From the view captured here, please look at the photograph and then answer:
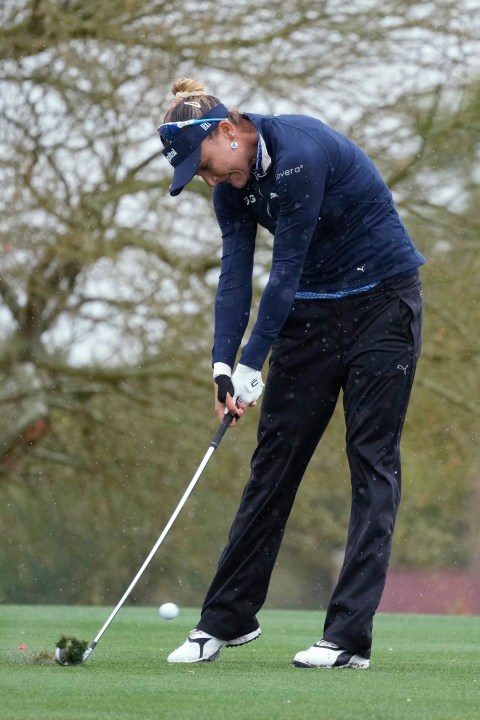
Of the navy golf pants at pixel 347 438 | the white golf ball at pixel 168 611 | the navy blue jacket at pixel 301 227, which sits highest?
the navy blue jacket at pixel 301 227

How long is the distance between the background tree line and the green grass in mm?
6300

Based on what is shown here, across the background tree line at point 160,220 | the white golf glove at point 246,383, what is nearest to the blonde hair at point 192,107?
the white golf glove at point 246,383

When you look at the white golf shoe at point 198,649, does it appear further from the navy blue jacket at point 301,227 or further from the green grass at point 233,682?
the navy blue jacket at point 301,227

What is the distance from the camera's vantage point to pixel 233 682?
3.41 m

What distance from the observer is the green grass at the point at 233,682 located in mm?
2809

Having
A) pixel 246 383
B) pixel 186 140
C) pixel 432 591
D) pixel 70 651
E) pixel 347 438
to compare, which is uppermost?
pixel 186 140

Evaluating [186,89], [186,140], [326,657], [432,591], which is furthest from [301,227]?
[432,591]

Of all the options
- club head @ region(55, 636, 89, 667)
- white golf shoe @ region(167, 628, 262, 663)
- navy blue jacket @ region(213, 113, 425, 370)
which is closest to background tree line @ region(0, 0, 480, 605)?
navy blue jacket @ region(213, 113, 425, 370)

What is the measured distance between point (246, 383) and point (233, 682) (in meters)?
1.01

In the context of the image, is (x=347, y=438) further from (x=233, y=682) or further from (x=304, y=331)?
(x=233, y=682)

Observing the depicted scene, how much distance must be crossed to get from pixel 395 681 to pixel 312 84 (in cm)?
919

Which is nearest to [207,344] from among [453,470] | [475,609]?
[453,470]

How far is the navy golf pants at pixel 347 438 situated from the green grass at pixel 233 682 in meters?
0.22

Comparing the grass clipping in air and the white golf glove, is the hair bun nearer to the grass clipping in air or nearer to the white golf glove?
the white golf glove
